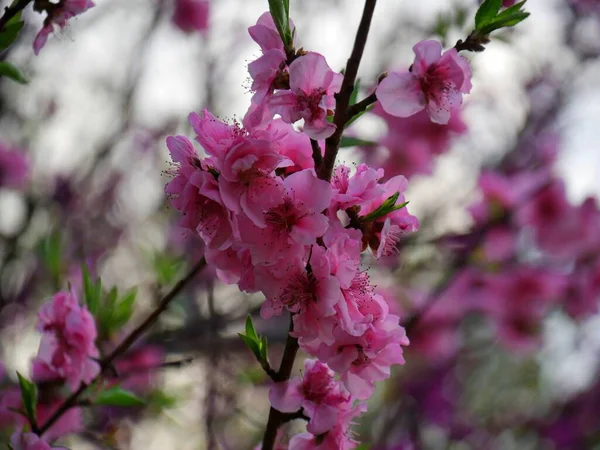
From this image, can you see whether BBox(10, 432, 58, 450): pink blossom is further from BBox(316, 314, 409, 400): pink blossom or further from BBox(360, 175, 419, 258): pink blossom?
BBox(360, 175, 419, 258): pink blossom

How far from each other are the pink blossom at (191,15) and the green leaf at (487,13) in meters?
3.37

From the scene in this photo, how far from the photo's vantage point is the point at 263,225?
974mm

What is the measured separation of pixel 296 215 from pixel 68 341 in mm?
744

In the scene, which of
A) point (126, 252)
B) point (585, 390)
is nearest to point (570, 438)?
point (585, 390)

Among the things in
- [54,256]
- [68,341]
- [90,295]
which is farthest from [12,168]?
[68,341]

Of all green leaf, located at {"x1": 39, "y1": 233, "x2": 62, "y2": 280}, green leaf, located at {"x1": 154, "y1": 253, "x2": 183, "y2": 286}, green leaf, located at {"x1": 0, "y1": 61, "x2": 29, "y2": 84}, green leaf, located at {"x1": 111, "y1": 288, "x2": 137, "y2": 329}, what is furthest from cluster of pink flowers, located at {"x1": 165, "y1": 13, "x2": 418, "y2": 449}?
green leaf, located at {"x1": 39, "y1": 233, "x2": 62, "y2": 280}

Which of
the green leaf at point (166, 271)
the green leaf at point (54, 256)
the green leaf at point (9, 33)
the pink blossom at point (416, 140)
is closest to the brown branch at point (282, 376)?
the green leaf at point (9, 33)

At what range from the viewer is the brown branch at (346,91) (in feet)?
3.20

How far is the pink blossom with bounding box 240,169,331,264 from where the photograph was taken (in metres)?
0.96

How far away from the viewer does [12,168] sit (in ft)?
12.0

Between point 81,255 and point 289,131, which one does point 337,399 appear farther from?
point 81,255

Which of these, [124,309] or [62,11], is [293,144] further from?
[124,309]

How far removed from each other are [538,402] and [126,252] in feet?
14.3

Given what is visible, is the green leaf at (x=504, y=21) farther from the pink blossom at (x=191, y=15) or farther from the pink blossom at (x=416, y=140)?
the pink blossom at (x=191, y=15)
